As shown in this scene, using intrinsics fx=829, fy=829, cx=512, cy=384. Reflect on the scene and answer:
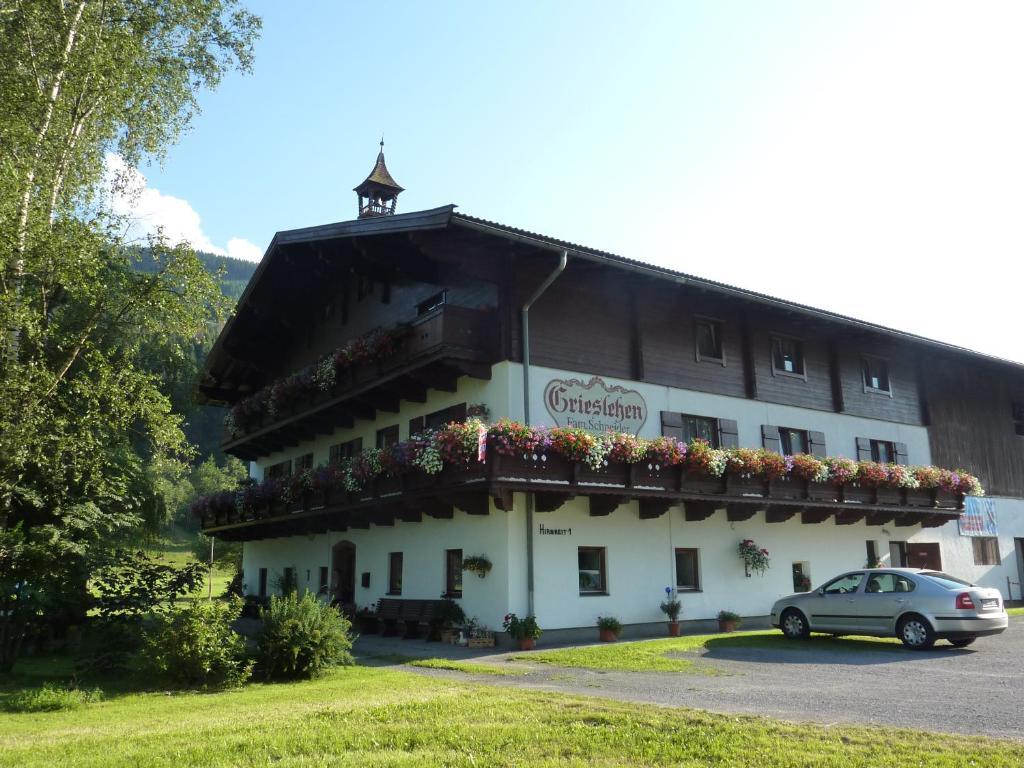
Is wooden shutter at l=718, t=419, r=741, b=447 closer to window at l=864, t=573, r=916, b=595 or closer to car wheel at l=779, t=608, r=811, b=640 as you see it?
car wheel at l=779, t=608, r=811, b=640

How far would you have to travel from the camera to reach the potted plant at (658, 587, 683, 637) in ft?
58.4

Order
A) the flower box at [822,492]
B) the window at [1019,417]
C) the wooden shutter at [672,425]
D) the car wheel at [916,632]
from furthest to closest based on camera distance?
the window at [1019,417] < the flower box at [822,492] < the wooden shutter at [672,425] < the car wheel at [916,632]

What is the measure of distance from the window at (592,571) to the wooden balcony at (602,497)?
88 centimetres

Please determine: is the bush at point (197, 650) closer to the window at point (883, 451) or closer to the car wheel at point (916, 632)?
the car wheel at point (916, 632)

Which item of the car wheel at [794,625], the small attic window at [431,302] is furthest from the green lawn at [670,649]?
the small attic window at [431,302]

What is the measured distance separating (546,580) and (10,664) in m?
9.48

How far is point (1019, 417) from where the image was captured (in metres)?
29.4

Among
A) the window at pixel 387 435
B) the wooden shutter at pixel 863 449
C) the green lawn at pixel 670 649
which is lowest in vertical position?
the green lawn at pixel 670 649

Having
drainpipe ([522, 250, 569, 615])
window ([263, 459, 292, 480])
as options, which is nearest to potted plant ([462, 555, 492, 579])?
drainpipe ([522, 250, 569, 615])

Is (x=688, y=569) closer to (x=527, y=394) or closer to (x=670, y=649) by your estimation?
(x=670, y=649)

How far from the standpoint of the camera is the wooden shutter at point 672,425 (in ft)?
63.2

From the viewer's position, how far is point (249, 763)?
682cm

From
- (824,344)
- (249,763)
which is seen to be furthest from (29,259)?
(824,344)

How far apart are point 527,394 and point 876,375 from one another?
1322cm
